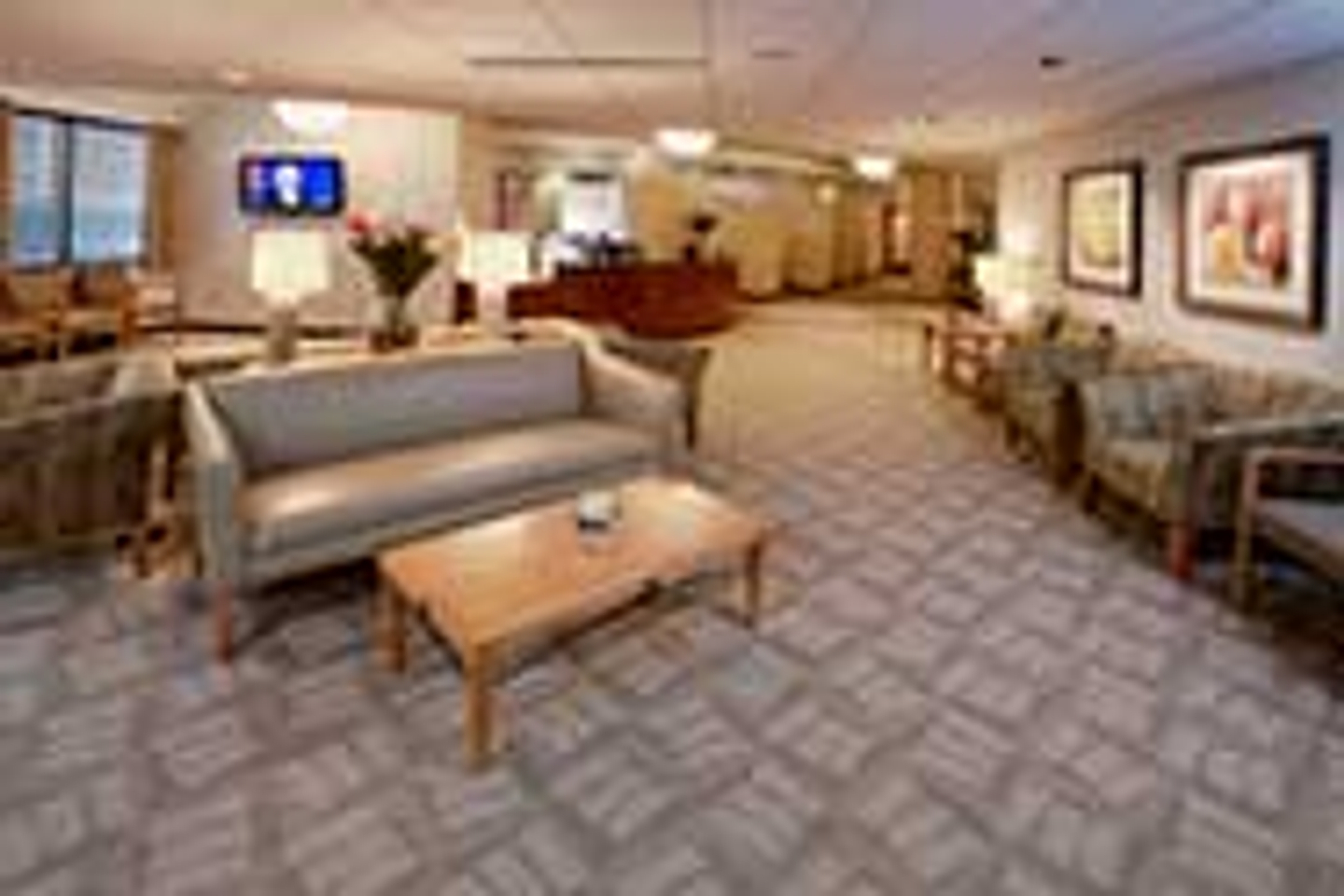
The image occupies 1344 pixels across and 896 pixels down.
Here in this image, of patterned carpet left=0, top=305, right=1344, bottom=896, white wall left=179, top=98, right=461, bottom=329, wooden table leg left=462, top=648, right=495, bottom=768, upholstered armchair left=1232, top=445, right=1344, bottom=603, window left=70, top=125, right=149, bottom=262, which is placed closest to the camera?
patterned carpet left=0, top=305, right=1344, bottom=896

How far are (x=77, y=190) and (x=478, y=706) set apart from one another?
1093 cm

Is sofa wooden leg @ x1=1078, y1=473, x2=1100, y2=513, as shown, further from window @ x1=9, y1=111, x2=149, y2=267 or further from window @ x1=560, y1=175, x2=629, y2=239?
window @ x1=560, y1=175, x2=629, y2=239

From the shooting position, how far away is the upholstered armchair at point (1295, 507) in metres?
3.59

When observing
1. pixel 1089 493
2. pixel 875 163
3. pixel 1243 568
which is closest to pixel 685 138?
pixel 875 163

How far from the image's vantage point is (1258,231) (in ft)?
17.5

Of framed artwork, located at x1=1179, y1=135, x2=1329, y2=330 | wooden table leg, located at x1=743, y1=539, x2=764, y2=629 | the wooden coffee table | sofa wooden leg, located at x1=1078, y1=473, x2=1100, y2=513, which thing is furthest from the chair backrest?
framed artwork, located at x1=1179, y1=135, x2=1329, y2=330

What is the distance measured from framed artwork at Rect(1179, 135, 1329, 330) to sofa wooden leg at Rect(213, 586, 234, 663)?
16.8 ft

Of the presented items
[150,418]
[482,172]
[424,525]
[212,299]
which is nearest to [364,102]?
[482,172]

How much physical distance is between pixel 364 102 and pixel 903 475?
6.16 meters

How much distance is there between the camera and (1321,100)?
191 inches

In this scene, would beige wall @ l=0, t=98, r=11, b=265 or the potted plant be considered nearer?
the potted plant

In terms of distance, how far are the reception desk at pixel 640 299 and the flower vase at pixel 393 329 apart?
4.61m

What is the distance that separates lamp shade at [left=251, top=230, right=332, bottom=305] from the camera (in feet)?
15.5

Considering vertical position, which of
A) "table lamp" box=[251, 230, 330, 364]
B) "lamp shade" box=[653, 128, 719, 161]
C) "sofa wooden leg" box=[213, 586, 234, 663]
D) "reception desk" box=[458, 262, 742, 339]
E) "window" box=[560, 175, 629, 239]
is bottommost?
"sofa wooden leg" box=[213, 586, 234, 663]
